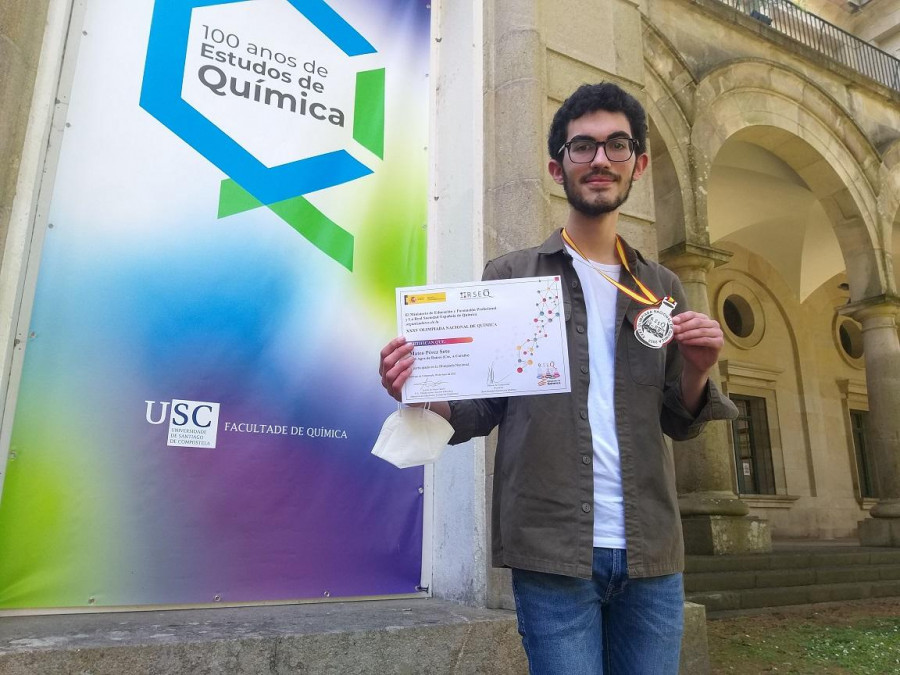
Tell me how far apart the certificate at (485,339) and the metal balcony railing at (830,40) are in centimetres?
1418

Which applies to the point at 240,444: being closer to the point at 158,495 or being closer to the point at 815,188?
the point at 158,495

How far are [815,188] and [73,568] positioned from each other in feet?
42.5

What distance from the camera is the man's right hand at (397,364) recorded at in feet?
4.65

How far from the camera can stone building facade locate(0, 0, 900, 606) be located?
3217 millimetres

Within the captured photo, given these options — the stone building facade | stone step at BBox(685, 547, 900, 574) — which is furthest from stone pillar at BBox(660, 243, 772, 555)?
stone step at BBox(685, 547, 900, 574)

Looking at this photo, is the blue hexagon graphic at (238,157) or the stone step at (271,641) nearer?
the stone step at (271,641)

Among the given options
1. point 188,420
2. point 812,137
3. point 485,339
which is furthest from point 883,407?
point 485,339

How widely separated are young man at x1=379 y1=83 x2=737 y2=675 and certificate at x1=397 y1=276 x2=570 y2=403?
58mm

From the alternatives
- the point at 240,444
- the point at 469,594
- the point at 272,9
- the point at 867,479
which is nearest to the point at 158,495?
the point at 240,444

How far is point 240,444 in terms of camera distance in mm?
3076

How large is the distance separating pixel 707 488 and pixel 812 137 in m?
6.69

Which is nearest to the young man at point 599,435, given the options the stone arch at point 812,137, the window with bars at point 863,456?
the stone arch at point 812,137

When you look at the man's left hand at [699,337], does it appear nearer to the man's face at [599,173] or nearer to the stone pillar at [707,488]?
the man's face at [599,173]

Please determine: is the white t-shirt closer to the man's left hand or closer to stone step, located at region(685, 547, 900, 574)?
the man's left hand
